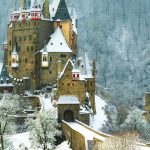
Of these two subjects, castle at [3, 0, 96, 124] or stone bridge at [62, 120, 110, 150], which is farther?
castle at [3, 0, 96, 124]

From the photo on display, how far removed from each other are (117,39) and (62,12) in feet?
240

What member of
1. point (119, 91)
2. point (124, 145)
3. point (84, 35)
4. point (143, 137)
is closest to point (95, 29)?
point (84, 35)

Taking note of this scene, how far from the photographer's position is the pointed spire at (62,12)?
9088 cm

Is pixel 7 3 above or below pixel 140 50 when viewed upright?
above

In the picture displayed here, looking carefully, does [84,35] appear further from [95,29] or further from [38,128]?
[38,128]

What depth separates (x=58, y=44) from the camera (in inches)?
3474

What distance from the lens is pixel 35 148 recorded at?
59156 mm

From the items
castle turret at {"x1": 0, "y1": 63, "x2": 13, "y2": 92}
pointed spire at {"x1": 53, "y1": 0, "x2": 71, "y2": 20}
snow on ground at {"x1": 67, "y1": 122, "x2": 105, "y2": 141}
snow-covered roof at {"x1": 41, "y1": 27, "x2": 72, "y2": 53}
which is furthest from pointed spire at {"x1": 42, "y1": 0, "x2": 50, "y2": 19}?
snow on ground at {"x1": 67, "y1": 122, "x2": 105, "y2": 141}

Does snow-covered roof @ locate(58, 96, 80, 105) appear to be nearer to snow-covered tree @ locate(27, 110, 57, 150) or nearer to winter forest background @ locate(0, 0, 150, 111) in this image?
snow-covered tree @ locate(27, 110, 57, 150)

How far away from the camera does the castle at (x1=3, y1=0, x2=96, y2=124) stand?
286 feet

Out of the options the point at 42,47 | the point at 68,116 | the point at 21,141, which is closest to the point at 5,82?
the point at 42,47

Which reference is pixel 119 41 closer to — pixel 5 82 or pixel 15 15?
pixel 15 15

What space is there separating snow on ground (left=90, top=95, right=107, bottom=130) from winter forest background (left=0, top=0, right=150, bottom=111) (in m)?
41.9

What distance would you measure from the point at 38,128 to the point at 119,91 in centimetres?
8357
